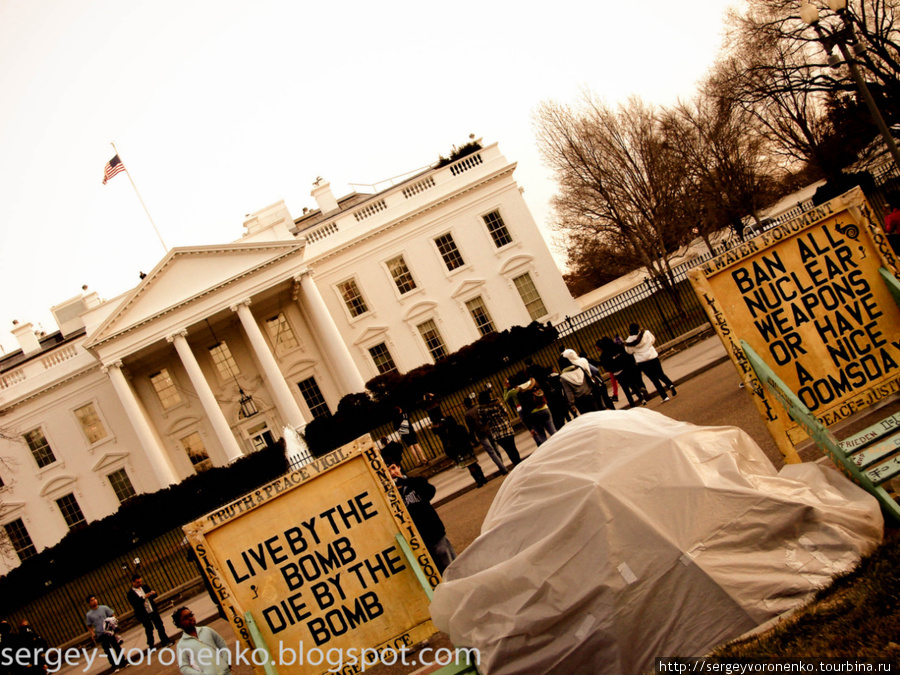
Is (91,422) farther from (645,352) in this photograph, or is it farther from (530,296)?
(645,352)

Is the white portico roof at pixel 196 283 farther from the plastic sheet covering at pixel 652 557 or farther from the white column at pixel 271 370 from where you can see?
the plastic sheet covering at pixel 652 557

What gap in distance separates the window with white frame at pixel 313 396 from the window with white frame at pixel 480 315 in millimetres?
9207

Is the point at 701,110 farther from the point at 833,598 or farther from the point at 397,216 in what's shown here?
the point at 833,598

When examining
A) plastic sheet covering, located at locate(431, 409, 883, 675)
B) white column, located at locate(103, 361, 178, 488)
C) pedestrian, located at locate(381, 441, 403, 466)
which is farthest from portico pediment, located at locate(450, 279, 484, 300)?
plastic sheet covering, located at locate(431, 409, 883, 675)

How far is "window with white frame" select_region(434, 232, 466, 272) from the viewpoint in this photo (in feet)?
122

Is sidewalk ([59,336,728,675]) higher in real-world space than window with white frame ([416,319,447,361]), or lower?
lower

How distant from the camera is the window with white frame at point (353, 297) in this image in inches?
1449

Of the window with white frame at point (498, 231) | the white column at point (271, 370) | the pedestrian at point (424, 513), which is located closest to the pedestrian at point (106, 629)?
the pedestrian at point (424, 513)

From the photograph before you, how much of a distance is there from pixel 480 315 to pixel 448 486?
2149cm

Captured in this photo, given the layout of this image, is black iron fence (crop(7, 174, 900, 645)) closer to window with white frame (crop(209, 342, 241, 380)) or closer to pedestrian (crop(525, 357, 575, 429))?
pedestrian (crop(525, 357, 575, 429))

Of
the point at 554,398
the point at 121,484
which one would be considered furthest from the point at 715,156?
the point at 121,484

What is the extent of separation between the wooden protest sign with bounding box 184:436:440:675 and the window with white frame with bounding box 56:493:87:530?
36449mm

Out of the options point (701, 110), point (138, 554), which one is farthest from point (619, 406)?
point (701, 110)

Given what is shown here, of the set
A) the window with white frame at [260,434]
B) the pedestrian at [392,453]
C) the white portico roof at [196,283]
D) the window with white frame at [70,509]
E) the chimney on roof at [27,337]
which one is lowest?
the pedestrian at [392,453]
